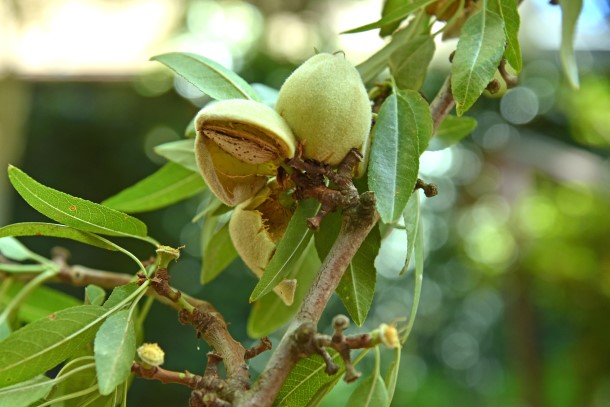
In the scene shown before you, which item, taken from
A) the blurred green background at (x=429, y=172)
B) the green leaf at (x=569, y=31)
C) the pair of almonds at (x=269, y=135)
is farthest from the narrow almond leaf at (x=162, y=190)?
the blurred green background at (x=429, y=172)

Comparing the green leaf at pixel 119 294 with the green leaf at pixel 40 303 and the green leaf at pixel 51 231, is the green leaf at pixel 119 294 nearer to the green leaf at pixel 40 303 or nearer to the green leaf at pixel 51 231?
the green leaf at pixel 51 231

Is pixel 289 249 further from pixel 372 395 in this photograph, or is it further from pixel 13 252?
pixel 13 252

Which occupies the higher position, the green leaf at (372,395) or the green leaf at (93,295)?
the green leaf at (93,295)

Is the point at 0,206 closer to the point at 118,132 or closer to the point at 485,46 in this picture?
the point at 118,132

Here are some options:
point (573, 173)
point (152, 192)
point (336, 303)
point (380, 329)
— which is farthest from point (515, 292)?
point (380, 329)

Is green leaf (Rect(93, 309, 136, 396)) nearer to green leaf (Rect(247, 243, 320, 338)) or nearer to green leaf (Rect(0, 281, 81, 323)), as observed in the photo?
green leaf (Rect(247, 243, 320, 338))

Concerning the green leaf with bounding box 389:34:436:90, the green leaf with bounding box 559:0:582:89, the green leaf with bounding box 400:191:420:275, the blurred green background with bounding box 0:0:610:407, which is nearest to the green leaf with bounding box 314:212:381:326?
the green leaf with bounding box 400:191:420:275
